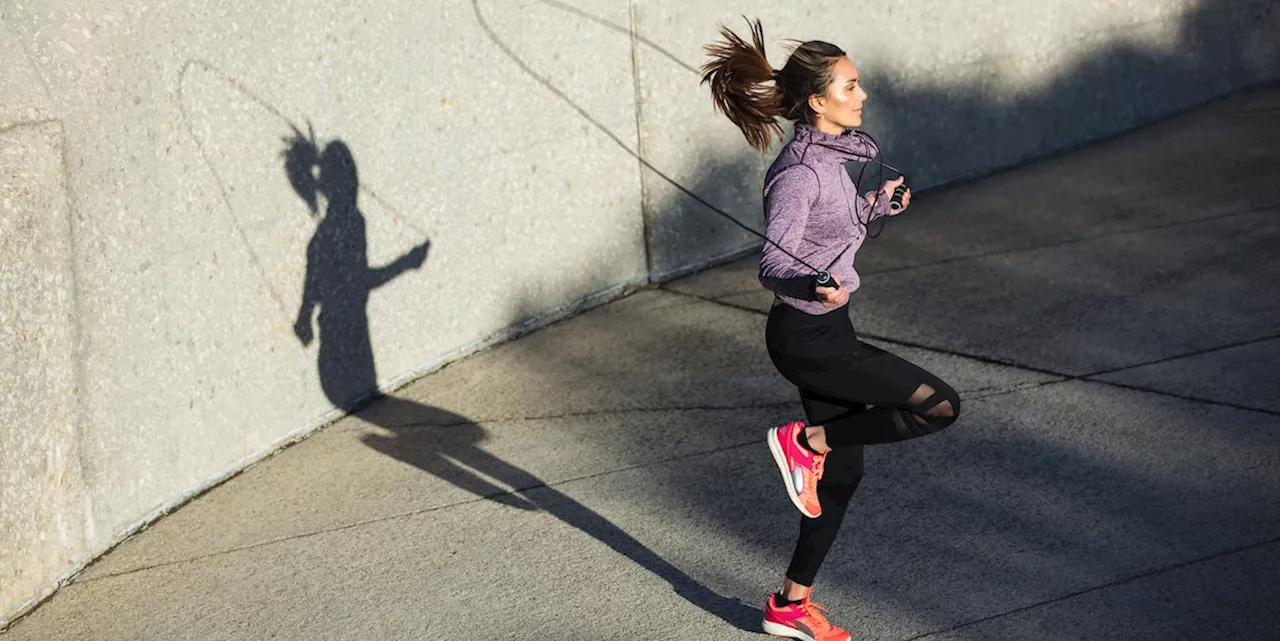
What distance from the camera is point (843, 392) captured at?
4.27 meters

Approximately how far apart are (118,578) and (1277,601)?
12.0 ft

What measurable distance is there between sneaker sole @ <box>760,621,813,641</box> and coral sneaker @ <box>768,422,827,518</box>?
324mm

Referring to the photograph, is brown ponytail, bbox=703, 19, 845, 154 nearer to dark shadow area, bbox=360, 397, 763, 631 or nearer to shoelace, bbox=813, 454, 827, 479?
shoelace, bbox=813, 454, 827, 479

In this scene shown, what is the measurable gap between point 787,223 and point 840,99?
0.40 meters

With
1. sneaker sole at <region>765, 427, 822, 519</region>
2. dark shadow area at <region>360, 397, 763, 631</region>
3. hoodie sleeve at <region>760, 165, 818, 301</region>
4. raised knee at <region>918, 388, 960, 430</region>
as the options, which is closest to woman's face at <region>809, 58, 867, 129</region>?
hoodie sleeve at <region>760, 165, 818, 301</region>

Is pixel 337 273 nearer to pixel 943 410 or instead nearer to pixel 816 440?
pixel 816 440

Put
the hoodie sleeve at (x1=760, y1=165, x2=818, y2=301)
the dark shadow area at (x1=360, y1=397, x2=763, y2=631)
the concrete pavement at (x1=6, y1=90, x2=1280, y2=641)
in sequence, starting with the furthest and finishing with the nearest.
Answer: the dark shadow area at (x1=360, y1=397, x2=763, y2=631), the concrete pavement at (x1=6, y1=90, x2=1280, y2=641), the hoodie sleeve at (x1=760, y1=165, x2=818, y2=301)

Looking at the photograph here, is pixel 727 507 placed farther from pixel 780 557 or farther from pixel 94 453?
pixel 94 453

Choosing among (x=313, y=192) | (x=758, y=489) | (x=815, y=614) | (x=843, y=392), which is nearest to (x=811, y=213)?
(x=843, y=392)

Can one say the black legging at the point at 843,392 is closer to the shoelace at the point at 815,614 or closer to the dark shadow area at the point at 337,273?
the shoelace at the point at 815,614

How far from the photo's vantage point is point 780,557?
494 cm

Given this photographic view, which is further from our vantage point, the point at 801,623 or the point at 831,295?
the point at 801,623

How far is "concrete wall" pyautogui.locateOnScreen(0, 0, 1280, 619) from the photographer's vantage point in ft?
16.6

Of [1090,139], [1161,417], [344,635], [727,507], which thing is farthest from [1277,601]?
[1090,139]
